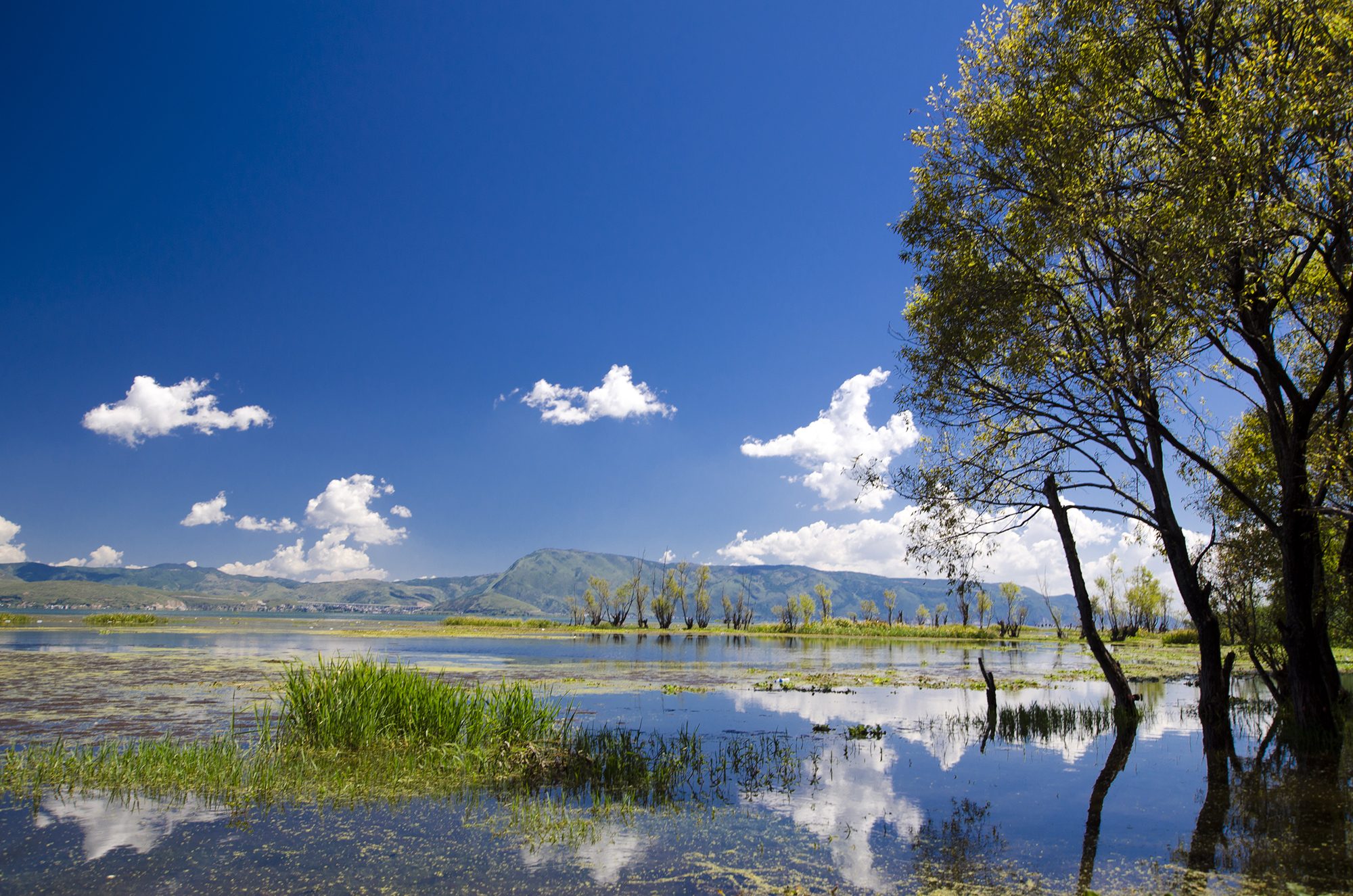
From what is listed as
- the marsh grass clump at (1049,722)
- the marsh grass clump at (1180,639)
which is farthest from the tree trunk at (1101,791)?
the marsh grass clump at (1180,639)

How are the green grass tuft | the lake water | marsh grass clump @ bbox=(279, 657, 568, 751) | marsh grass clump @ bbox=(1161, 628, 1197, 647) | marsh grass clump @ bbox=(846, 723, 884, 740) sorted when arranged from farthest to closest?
the green grass tuft → marsh grass clump @ bbox=(1161, 628, 1197, 647) → marsh grass clump @ bbox=(846, 723, 884, 740) → marsh grass clump @ bbox=(279, 657, 568, 751) → the lake water

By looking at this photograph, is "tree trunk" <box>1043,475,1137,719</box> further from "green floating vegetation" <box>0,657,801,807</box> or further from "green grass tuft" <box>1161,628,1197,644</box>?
"green grass tuft" <box>1161,628,1197,644</box>

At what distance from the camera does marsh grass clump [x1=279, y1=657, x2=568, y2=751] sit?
12281mm

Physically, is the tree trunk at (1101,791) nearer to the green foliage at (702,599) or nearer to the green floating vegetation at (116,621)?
the green floating vegetation at (116,621)

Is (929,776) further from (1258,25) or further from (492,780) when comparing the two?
(1258,25)

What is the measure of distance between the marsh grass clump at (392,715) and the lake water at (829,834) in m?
2.71

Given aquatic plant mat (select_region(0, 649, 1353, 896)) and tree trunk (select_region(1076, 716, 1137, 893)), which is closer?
aquatic plant mat (select_region(0, 649, 1353, 896))

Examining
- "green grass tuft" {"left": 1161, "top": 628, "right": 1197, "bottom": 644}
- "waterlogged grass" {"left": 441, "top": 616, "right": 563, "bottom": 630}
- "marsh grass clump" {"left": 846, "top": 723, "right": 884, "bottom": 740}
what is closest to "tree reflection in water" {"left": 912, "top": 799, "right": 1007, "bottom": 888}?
"marsh grass clump" {"left": 846, "top": 723, "right": 884, "bottom": 740}

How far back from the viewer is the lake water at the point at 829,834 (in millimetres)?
7074

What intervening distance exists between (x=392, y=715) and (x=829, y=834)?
8171 mm

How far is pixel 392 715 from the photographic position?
41.9 feet

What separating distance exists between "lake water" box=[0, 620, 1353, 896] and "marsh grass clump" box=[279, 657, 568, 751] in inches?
107

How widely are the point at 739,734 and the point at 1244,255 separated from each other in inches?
508

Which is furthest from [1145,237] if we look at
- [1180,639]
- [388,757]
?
[1180,639]
